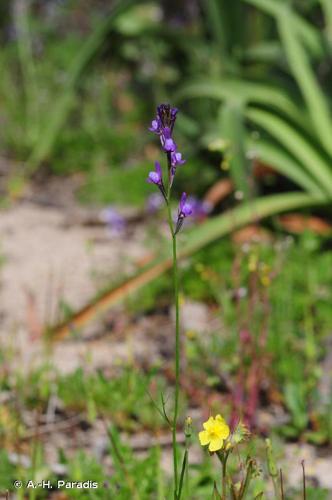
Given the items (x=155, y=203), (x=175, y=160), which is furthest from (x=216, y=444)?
(x=155, y=203)

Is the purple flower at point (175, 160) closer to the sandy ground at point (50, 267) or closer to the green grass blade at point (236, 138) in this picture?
the sandy ground at point (50, 267)

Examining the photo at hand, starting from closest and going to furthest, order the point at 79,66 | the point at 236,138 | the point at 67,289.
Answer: the point at 236,138 < the point at 67,289 < the point at 79,66

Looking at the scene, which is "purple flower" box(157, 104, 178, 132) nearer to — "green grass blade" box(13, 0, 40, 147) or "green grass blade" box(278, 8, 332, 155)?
"green grass blade" box(278, 8, 332, 155)

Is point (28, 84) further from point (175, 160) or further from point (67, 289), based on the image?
point (175, 160)

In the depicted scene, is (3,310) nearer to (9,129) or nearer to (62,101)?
(62,101)

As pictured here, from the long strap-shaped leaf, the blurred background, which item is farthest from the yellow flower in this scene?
the long strap-shaped leaf
